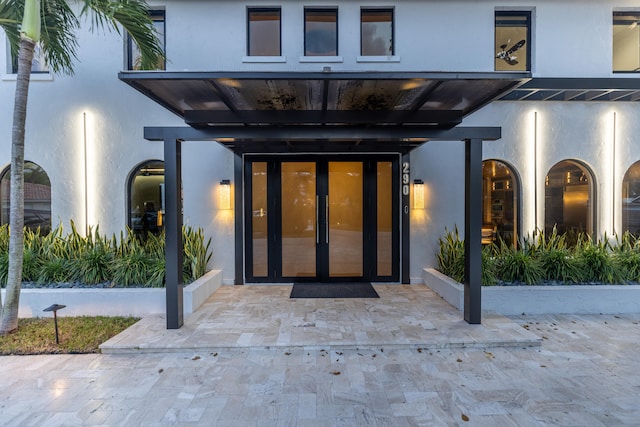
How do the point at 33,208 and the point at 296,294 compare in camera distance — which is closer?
the point at 296,294

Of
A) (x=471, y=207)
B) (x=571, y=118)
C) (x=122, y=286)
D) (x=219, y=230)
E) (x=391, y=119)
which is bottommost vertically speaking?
(x=122, y=286)

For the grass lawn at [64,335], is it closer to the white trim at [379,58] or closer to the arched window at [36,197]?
the arched window at [36,197]

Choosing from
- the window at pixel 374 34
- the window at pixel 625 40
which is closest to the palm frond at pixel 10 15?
the window at pixel 374 34

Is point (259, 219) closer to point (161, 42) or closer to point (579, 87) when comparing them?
point (161, 42)

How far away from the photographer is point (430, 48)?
7254 millimetres

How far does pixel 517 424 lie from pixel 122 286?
5.68 m

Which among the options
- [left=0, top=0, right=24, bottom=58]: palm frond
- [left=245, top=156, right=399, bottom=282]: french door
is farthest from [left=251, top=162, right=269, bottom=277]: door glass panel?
[left=0, top=0, right=24, bottom=58]: palm frond

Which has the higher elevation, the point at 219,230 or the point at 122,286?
the point at 219,230

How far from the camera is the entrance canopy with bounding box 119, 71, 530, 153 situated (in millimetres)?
3748

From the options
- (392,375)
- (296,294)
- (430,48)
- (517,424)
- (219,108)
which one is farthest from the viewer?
(430,48)

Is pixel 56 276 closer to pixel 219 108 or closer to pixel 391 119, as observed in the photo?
pixel 219 108

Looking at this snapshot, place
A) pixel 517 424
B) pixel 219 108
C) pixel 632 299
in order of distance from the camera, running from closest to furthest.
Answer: pixel 517 424, pixel 219 108, pixel 632 299

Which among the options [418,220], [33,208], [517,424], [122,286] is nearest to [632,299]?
[418,220]

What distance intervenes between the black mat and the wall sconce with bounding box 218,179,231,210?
7.21 feet
